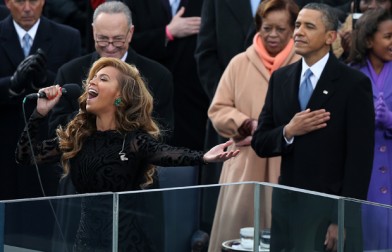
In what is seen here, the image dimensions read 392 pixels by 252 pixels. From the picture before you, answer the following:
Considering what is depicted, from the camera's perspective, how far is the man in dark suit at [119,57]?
25.5 ft

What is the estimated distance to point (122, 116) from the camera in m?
6.38

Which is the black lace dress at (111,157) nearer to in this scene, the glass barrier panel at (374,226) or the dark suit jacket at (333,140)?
the glass barrier panel at (374,226)

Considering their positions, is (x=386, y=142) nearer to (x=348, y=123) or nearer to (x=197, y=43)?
(x=348, y=123)

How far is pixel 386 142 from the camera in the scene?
782 centimetres

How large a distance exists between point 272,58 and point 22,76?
1.66 m

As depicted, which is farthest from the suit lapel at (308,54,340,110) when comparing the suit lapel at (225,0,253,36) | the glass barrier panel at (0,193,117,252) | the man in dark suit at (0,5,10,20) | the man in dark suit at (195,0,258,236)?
the man in dark suit at (0,5,10,20)

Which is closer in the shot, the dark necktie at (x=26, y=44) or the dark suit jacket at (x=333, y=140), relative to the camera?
the dark suit jacket at (x=333, y=140)

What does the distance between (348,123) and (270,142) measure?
49cm

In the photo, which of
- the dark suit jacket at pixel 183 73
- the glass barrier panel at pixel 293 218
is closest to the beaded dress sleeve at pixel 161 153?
the glass barrier panel at pixel 293 218

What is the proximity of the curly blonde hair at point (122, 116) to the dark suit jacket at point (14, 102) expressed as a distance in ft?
6.66

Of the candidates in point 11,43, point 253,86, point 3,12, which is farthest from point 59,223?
point 3,12

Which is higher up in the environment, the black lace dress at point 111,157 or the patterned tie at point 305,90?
the patterned tie at point 305,90

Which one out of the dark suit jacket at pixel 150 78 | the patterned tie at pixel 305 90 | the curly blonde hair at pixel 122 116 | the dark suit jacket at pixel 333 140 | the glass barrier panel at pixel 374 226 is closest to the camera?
the glass barrier panel at pixel 374 226

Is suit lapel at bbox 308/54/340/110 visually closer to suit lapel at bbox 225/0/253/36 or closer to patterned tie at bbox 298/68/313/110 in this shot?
patterned tie at bbox 298/68/313/110
